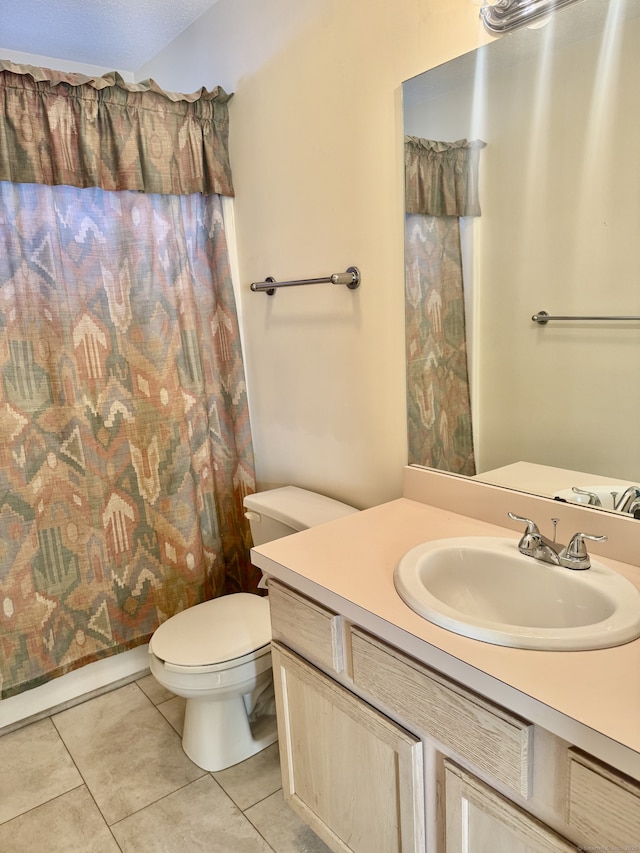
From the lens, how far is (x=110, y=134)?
76.0 inches

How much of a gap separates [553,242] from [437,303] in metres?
0.35

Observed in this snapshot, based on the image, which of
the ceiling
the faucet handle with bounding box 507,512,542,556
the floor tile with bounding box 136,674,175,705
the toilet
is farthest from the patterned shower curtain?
the floor tile with bounding box 136,674,175,705

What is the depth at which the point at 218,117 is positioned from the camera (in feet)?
6.94

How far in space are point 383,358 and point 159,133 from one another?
1.15 metres

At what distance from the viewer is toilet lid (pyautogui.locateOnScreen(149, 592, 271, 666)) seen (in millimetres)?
1704

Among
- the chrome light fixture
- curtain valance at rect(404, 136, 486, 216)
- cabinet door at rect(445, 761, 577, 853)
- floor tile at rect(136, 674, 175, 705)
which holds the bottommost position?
floor tile at rect(136, 674, 175, 705)

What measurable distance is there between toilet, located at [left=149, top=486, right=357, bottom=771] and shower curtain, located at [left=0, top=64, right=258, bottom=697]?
0.36 meters

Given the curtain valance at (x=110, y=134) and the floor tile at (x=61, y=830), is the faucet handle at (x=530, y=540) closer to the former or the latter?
the floor tile at (x=61, y=830)

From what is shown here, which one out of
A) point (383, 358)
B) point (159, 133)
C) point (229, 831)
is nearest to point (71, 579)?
point (229, 831)

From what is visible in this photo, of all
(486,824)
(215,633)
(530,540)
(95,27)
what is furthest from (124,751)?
(95,27)

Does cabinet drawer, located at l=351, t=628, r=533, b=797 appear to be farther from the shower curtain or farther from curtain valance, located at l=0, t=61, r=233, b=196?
curtain valance, located at l=0, t=61, r=233, b=196

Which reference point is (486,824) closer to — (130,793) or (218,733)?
(218,733)

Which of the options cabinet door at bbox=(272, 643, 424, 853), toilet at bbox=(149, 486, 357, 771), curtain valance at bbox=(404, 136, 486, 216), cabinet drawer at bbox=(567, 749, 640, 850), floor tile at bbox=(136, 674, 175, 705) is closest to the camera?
cabinet drawer at bbox=(567, 749, 640, 850)

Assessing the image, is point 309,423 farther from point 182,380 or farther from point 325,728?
point 325,728
